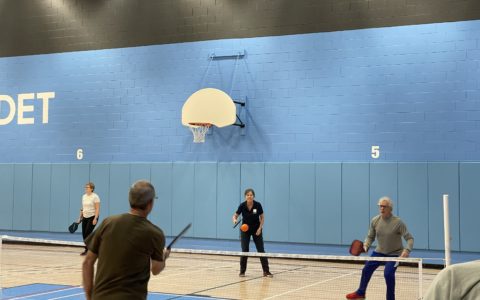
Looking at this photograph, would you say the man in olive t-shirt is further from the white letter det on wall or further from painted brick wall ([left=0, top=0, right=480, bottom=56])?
the white letter det on wall

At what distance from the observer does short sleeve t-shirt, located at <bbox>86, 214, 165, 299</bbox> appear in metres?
4.45

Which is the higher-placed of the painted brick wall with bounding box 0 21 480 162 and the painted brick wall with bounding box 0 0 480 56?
the painted brick wall with bounding box 0 0 480 56

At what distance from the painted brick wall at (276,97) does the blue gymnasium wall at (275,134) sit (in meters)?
0.03

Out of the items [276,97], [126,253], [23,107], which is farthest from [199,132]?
[126,253]

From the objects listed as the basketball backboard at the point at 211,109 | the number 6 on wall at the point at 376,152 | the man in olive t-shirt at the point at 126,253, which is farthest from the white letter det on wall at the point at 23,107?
the man in olive t-shirt at the point at 126,253

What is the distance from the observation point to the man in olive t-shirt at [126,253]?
4461 mm

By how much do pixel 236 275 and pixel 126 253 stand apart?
10059 mm

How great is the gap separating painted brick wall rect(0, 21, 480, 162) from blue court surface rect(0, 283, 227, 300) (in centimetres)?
718

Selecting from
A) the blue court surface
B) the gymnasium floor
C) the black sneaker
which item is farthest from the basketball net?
the blue court surface

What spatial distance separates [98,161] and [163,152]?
233 centimetres

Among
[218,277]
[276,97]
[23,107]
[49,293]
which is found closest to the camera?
[49,293]

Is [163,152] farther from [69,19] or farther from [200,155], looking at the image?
[69,19]

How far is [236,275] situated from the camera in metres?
14.3

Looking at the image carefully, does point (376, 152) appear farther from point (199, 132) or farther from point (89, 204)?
point (89, 204)
